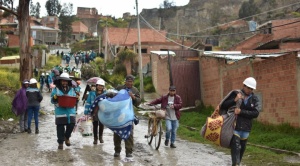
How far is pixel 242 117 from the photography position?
23.3 ft

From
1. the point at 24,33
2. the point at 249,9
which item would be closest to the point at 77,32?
→ the point at 249,9

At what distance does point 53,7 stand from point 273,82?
92.5 m

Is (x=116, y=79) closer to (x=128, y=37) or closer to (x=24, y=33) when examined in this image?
(x=24, y=33)

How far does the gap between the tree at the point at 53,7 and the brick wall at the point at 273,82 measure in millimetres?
87726

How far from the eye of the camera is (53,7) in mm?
99062

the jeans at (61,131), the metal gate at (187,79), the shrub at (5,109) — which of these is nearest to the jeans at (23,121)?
the shrub at (5,109)

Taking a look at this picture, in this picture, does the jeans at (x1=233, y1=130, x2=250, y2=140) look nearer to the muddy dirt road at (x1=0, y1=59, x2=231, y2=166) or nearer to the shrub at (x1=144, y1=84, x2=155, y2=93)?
the muddy dirt road at (x1=0, y1=59, x2=231, y2=166)

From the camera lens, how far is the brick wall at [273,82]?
39.4 ft

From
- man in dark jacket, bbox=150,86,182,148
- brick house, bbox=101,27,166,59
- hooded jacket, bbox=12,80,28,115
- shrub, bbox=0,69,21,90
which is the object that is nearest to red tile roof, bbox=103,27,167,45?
brick house, bbox=101,27,166,59

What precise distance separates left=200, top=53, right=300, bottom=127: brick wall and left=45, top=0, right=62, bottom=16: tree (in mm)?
87726

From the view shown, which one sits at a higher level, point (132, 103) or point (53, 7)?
point (53, 7)

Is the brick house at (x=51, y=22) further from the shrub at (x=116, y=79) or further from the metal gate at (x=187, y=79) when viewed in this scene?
the metal gate at (x=187, y=79)

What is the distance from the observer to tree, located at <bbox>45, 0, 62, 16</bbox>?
98312 millimetres

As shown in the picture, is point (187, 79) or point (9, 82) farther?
point (9, 82)
